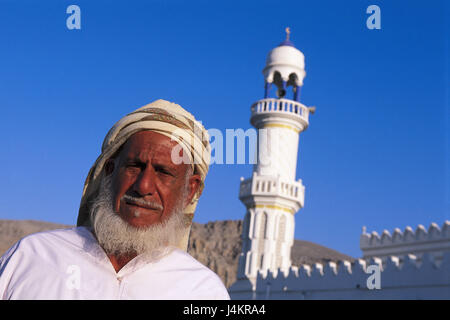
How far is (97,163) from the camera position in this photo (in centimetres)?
261

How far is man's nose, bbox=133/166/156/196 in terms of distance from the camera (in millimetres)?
2275

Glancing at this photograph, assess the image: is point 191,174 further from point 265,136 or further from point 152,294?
point 265,136

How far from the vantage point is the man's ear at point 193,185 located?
2.57 metres

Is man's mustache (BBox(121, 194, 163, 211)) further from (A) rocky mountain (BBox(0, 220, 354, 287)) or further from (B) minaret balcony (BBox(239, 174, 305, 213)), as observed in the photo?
(A) rocky mountain (BBox(0, 220, 354, 287))

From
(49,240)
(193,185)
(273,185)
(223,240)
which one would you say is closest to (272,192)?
(273,185)

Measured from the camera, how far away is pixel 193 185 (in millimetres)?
2605

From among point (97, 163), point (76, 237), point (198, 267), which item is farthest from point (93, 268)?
point (97, 163)

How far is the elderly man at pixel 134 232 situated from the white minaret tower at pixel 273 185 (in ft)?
61.2

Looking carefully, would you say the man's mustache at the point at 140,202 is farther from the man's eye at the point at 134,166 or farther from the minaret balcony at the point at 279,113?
the minaret balcony at the point at 279,113

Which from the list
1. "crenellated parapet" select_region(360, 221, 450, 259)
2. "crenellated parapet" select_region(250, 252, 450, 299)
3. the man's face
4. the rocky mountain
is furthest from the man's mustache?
the rocky mountain

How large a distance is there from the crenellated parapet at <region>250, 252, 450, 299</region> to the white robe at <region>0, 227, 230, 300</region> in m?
13.0

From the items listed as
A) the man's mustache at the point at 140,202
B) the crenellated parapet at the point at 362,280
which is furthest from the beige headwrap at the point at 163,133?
the crenellated parapet at the point at 362,280

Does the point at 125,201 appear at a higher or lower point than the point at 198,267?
higher

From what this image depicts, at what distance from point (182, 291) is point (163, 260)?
0.18m
